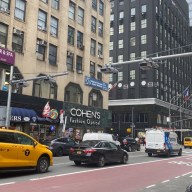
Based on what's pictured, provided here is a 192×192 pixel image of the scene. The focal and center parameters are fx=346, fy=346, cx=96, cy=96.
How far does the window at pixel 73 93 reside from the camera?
4119cm

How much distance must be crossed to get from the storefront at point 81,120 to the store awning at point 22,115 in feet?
14.0

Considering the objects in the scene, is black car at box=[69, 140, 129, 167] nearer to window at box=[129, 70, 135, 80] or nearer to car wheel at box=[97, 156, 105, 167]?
car wheel at box=[97, 156, 105, 167]

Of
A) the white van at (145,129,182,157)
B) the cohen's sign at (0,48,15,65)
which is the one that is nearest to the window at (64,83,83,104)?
the cohen's sign at (0,48,15,65)

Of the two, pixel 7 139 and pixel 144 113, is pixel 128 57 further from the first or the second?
pixel 7 139

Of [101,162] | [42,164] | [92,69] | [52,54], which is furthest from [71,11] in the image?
[42,164]

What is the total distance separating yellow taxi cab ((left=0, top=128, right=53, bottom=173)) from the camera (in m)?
13.6

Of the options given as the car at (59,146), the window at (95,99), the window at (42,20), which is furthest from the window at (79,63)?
the car at (59,146)

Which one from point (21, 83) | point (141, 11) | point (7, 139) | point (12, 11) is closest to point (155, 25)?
point (141, 11)

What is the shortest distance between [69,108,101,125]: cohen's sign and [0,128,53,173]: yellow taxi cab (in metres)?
24.7

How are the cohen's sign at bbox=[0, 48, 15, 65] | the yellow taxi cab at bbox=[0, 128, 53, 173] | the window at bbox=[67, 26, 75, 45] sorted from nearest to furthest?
the yellow taxi cab at bbox=[0, 128, 53, 173], the cohen's sign at bbox=[0, 48, 15, 65], the window at bbox=[67, 26, 75, 45]

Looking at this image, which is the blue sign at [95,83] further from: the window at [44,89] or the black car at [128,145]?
the black car at [128,145]

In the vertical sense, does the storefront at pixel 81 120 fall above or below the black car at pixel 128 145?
above

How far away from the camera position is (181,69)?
9106cm

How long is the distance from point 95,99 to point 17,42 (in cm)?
1574
